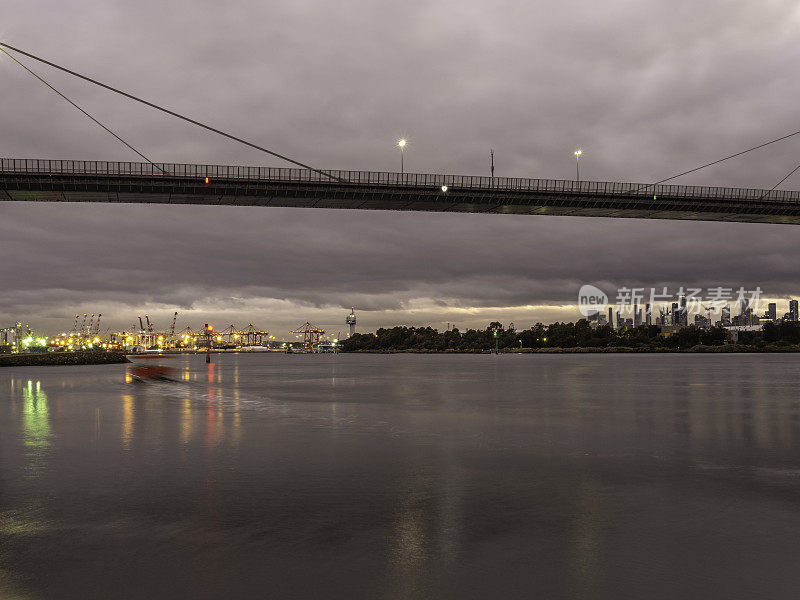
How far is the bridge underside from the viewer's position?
66.2 m

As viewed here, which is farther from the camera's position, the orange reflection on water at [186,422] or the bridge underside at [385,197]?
the bridge underside at [385,197]

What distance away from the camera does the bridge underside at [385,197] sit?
6619cm

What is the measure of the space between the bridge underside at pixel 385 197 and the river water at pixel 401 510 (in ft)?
180

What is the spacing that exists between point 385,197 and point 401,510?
65.2 m

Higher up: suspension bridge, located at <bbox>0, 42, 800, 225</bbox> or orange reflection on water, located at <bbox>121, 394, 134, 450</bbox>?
suspension bridge, located at <bbox>0, 42, 800, 225</bbox>

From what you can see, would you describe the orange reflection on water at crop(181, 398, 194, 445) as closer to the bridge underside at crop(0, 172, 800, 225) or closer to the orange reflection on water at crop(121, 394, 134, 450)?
the orange reflection on water at crop(121, 394, 134, 450)

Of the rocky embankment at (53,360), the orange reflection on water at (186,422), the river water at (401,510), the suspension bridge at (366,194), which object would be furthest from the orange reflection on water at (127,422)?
the rocky embankment at (53,360)

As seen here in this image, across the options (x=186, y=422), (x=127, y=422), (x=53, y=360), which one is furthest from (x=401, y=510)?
(x=53, y=360)

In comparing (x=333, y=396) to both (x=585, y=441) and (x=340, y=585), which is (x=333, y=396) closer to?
(x=585, y=441)

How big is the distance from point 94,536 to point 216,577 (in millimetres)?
2147

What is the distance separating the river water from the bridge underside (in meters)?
54.9

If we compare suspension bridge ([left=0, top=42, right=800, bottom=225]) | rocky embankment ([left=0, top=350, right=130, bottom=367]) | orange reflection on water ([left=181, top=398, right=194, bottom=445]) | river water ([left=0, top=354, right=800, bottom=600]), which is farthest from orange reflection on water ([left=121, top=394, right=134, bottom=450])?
rocky embankment ([left=0, top=350, right=130, bottom=367])

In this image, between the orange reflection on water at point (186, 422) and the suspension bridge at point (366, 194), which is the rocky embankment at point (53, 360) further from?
the orange reflection on water at point (186, 422)

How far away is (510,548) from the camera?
661 centimetres
